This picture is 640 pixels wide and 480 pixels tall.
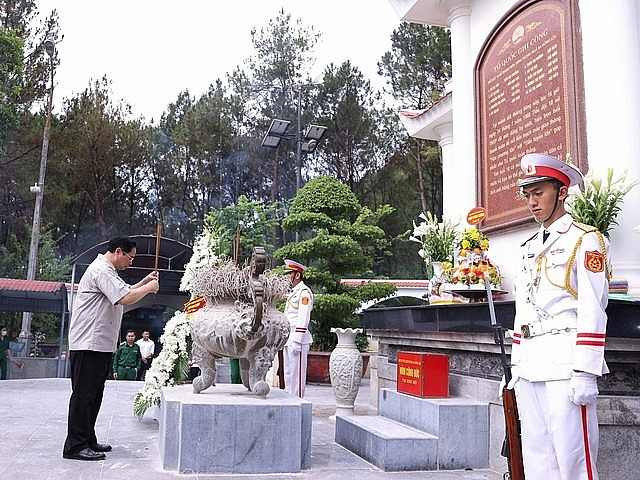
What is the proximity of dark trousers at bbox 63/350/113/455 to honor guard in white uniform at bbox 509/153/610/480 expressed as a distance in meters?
2.57

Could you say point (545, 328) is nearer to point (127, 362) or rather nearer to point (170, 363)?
point (170, 363)

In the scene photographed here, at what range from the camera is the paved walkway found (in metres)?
3.38

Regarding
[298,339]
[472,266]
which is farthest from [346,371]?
[472,266]

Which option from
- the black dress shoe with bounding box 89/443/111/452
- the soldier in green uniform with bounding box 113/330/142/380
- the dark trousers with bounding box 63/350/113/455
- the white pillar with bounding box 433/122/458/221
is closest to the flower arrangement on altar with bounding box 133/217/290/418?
the dark trousers with bounding box 63/350/113/455

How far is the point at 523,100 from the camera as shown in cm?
500

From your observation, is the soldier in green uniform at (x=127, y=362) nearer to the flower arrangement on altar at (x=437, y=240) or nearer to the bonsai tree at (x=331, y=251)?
the bonsai tree at (x=331, y=251)

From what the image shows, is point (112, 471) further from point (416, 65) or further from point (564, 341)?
point (416, 65)

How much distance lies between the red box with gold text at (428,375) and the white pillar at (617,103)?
125 centimetres

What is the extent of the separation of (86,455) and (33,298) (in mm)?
8680

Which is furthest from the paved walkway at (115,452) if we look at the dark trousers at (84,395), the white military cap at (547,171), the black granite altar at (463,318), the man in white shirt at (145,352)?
the man in white shirt at (145,352)

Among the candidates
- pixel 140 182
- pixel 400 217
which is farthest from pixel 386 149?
pixel 140 182

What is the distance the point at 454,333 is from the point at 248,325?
150 cm

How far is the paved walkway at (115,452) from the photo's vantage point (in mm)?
3377

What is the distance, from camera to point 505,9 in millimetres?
5426
